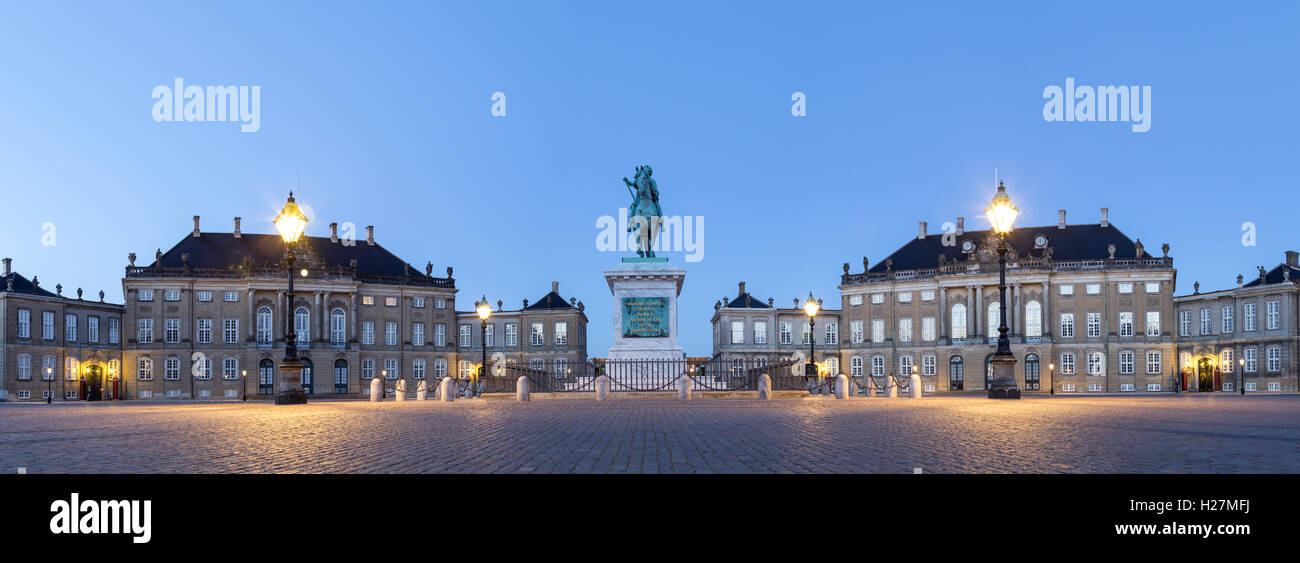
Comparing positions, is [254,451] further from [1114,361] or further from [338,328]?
[1114,361]

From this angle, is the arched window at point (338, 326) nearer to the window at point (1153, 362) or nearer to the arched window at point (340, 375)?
the arched window at point (340, 375)

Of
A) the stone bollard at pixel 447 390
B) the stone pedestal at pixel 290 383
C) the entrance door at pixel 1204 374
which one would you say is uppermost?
the stone pedestal at pixel 290 383

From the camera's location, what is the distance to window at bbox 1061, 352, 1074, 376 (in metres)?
72.5

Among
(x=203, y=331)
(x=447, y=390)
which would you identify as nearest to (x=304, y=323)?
(x=203, y=331)

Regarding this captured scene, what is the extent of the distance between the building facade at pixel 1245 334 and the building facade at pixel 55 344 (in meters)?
82.5

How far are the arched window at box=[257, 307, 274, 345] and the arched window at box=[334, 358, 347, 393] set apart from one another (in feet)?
18.2

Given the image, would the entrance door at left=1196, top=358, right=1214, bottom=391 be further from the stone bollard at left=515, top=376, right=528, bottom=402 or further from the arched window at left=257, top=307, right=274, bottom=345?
the arched window at left=257, top=307, right=274, bottom=345

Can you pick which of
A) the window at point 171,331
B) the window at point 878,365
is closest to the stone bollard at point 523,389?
the window at point 171,331

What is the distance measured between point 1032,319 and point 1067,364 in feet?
14.6

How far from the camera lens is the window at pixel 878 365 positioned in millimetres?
78188

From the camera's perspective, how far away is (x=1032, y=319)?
2926 inches

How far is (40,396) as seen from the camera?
65000 mm
